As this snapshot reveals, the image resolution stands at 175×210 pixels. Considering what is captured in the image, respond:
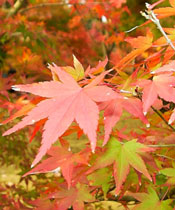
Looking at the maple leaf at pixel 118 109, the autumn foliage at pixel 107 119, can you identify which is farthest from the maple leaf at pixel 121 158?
the maple leaf at pixel 118 109

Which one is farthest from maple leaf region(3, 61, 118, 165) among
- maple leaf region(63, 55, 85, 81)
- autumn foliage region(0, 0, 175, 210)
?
maple leaf region(63, 55, 85, 81)

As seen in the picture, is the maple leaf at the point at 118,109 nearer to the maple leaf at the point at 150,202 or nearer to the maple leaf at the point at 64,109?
the maple leaf at the point at 64,109

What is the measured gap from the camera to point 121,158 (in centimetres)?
72

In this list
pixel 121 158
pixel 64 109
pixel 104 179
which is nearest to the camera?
pixel 64 109

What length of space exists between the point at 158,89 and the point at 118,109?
0.09 meters

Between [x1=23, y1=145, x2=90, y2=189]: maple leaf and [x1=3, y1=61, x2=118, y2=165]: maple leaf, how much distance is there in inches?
8.5

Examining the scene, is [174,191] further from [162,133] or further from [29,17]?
[29,17]

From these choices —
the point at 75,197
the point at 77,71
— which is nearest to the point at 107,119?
the point at 77,71

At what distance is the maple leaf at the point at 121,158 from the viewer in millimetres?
697

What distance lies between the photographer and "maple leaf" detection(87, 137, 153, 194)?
697mm

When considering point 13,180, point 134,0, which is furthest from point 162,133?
point 134,0

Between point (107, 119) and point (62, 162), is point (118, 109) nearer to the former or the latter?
point (107, 119)

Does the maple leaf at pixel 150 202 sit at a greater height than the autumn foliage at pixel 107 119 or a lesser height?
lesser

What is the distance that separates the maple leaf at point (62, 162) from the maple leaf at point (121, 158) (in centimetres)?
6
